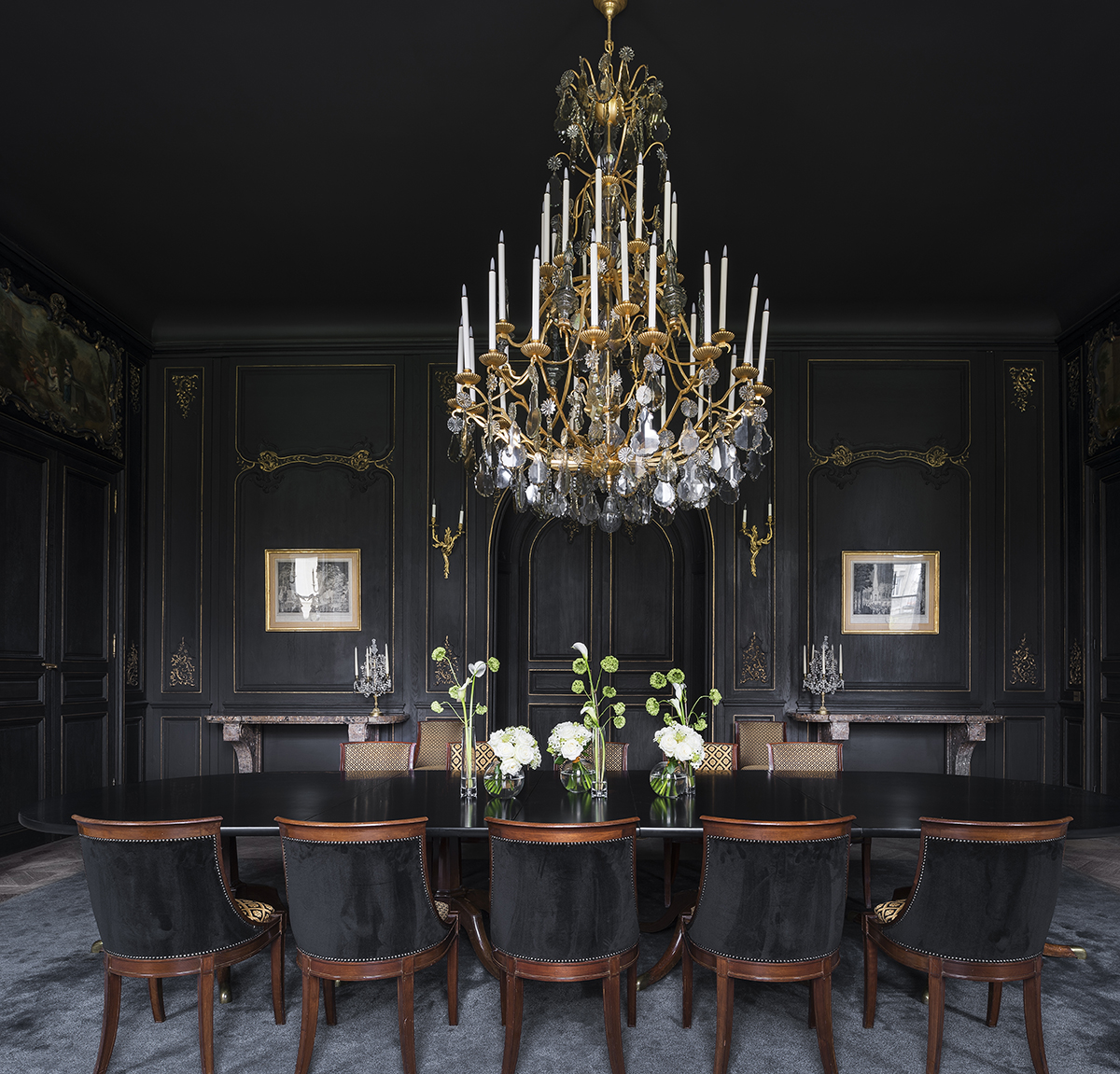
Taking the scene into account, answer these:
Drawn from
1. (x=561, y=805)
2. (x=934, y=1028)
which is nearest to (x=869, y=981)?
(x=934, y=1028)

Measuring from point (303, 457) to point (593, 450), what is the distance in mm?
3973

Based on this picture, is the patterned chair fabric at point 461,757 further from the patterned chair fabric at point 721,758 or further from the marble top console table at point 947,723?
the marble top console table at point 947,723

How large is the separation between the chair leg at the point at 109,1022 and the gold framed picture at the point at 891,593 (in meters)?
5.41

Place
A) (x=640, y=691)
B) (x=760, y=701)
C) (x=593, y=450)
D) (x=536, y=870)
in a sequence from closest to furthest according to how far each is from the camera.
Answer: (x=536, y=870)
(x=593, y=450)
(x=760, y=701)
(x=640, y=691)

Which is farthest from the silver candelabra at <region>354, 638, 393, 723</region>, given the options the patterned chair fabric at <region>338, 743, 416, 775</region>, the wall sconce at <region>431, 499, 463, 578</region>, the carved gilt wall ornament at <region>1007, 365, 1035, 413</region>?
the carved gilt wall ornament at <region>1007, 365, 1035, 413</region>

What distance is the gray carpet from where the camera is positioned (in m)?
2.80

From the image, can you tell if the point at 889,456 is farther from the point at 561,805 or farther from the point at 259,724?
the point at 259,724

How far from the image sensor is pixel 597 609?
7617mm

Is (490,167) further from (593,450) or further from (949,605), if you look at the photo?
(949,605)

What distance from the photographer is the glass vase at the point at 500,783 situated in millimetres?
A: 3553

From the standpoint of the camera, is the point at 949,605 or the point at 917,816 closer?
the point at 917,816

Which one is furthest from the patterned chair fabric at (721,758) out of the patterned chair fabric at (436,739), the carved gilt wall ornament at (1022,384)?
the carved gilt wall ornament at (1022,384)

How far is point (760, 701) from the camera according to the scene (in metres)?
6.75

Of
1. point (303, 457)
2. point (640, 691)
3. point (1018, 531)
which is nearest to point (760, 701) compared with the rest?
point (640, 691)
